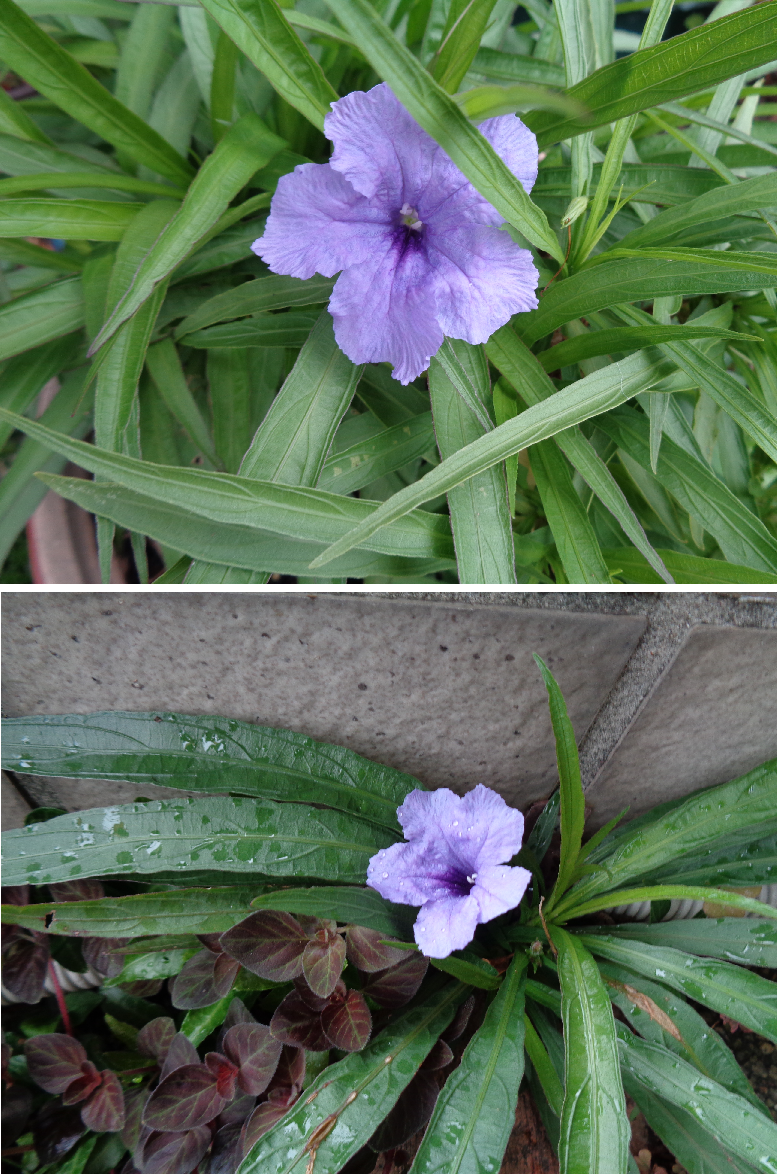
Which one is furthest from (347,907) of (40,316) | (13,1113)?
(40,316)

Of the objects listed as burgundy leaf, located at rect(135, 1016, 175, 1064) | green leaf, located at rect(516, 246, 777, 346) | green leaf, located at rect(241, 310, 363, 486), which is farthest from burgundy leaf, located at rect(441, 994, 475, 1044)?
green leaf, located at rect(516, 246, 777, 346)

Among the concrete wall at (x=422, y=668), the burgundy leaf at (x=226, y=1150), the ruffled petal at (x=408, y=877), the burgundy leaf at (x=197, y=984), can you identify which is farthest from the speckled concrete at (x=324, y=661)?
the burgundy leaf at (x=226, y=1150)

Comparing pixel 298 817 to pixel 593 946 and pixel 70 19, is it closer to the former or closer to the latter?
pixel 593 946

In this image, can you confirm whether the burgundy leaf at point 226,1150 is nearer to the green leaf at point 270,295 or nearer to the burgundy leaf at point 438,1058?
the burgundy leaf at point 438,1058

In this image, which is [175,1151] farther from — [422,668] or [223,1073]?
[422,668]

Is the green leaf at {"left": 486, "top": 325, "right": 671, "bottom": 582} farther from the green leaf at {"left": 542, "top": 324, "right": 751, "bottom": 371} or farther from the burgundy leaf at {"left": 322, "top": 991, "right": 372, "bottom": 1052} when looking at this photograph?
the burgundy leaf at {"left": 322, "top": 991, "right": 372, "bottom": 1052}

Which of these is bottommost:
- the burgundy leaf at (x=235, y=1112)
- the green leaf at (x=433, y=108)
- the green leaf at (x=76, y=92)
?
the burgundy leaf at (x=235, y=1112)
